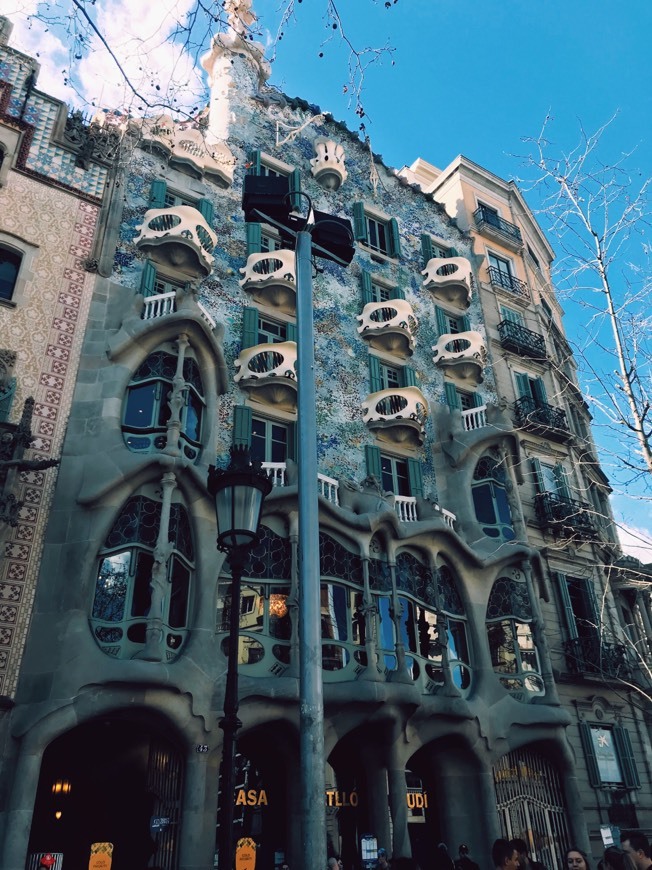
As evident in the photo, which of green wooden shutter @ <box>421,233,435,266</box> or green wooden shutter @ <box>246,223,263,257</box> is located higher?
green wooden shutter @ <box>421,233,435,266</box>

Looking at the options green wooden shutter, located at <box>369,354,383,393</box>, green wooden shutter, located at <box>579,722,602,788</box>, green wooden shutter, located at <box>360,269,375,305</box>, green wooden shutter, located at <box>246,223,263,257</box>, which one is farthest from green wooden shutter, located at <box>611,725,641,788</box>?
green wooden shutter, located at <box>246,223,263,257</box>

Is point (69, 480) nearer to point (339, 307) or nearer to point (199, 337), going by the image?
point (199, 337)

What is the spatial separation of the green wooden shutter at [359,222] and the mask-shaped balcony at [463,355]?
4452 millimetres

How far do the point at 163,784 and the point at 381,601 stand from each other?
5859 millimetres

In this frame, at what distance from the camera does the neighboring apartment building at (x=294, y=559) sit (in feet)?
40.8

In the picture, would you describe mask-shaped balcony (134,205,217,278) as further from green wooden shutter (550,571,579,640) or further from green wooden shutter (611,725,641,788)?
green wooden shutter (611,725,641,788)

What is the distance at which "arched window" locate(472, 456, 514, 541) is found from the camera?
19.2m

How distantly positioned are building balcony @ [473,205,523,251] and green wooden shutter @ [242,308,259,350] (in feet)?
42.7

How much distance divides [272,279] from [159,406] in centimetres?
605

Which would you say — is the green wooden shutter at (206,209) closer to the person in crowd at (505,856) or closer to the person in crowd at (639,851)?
the person in crowd at (505,856)

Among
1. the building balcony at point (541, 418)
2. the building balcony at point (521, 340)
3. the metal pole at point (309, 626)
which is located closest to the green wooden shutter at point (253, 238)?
the building balcony at point (521, 340)

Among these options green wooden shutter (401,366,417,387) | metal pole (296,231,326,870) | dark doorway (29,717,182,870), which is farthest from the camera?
green wooden shutter (401,366,417,387)

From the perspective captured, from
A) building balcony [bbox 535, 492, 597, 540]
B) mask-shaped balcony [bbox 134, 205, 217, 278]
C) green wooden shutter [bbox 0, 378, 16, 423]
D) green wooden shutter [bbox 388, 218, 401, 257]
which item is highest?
green wooden shutter [bbox 388, 218, 401, 257]

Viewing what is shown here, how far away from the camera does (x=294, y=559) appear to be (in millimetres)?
14781
